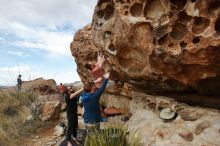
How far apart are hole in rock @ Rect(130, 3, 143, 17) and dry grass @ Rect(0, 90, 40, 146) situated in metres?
6.05

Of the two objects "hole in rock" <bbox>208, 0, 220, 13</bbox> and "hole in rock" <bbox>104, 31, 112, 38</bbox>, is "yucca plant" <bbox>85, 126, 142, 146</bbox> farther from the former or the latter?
"hole in rock" <bbox>208, 0, 220, 13</bbox>

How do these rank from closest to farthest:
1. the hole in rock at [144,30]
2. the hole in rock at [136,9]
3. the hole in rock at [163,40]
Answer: the hole in rock at [163,40] → the hole in rock at [144,30] → the hole in rock at [136,9]

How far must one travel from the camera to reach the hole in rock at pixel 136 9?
6954 mm

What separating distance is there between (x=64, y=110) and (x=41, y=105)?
822 millimetres

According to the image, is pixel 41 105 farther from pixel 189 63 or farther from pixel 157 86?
pixel 189 63

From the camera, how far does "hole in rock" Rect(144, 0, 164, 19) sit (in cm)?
657

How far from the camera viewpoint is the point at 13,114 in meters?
14.6

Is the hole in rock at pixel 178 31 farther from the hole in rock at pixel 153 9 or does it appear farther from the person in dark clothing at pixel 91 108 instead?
the person in dark clothing at pixel 91 108

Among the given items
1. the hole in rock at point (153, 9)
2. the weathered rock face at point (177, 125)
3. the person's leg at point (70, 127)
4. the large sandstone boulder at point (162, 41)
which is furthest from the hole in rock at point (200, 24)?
the person's leg at point (70, 127)

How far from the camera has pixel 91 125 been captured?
307 inches

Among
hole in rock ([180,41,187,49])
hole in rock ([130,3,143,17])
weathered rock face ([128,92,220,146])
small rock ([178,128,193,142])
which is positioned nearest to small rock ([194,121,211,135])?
weathered rock face ([128,92,220,146])

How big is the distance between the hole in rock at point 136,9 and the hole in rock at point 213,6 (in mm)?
1544

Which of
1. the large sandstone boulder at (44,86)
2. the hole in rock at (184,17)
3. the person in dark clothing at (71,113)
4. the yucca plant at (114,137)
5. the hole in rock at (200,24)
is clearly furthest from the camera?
the large sandstone boulder at (44,86)

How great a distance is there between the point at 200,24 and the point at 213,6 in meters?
0.35
